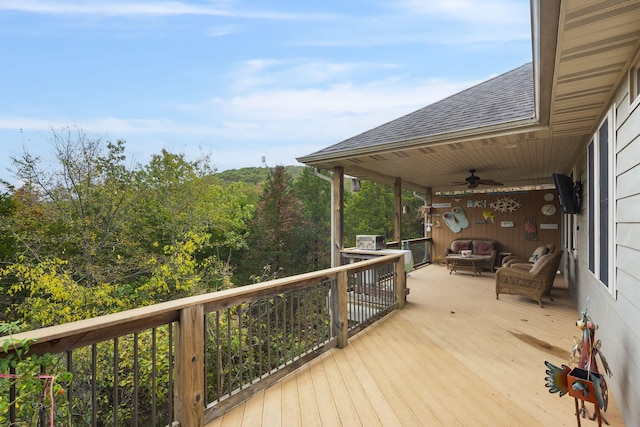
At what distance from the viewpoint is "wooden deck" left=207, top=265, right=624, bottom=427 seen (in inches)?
83.3

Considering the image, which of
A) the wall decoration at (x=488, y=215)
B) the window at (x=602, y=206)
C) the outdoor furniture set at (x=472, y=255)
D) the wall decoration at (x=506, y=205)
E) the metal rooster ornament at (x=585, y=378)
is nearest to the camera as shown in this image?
the metal rooster ornament at (x=585, y=378)

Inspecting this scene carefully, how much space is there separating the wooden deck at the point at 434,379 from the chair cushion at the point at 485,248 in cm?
403

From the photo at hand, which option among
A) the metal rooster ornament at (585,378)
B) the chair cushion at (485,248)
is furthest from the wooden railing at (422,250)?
the metal rooster ornament at (585,378)

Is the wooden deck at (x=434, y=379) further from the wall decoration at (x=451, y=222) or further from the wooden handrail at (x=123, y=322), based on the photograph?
the wall decoration at (x=451, y=222)

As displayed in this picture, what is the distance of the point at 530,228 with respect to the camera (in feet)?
26.6

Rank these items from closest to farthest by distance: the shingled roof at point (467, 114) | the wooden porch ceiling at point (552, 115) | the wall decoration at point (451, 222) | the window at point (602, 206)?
the wooden porch ceiling at point (552, 115) < the window at point (602, 206) < the shingled roof at point (467, 114) < the wall decoration at point (451, 222)

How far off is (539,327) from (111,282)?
10.1 meters

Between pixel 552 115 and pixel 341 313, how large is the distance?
9.33ft

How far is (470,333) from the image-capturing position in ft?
12.1

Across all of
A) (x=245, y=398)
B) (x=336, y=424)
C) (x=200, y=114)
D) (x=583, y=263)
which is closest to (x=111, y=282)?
(x=245, y=398)

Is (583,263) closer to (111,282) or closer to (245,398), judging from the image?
(245,398)

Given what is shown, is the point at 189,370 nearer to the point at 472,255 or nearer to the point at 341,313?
the point at 341,313

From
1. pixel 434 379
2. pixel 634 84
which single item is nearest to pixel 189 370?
pixel 434 379

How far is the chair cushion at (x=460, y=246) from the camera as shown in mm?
8695
